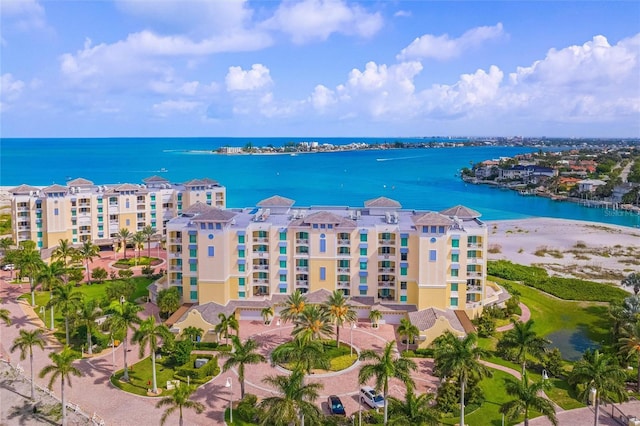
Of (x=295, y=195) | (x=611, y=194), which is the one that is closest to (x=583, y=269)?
(x=611, y=194)

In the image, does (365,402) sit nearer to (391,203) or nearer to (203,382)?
(203,382)

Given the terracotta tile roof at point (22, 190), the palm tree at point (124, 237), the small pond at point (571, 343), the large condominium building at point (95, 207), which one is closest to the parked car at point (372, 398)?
the small pond at point (571, 343)

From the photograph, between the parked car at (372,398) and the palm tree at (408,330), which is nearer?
the parked car at (372,398)

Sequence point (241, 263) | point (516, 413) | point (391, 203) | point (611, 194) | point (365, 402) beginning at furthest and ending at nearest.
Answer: point (611, 194)
point (391, 203)
point (241, 263)
point (365, 402)
point (516, 413)

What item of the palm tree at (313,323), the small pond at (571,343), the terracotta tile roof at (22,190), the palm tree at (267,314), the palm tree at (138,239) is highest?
the terracotta tile roof at (22,190)

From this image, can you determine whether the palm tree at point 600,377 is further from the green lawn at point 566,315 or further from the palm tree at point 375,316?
the palm tree at point 375,316

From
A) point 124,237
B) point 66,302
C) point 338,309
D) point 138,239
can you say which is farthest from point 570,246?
point 66,302
